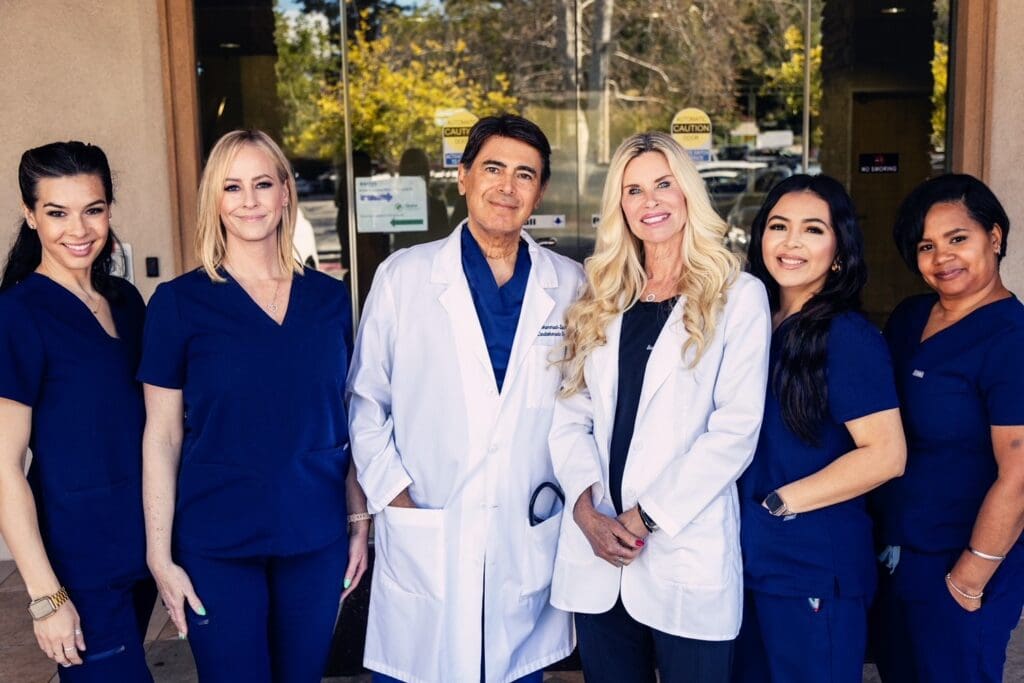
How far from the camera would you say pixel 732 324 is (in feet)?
7.45

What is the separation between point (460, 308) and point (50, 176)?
3.28 ft

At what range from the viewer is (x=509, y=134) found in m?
2.55

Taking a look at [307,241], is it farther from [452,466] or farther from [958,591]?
[958,591]

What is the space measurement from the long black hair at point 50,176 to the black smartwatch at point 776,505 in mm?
1633

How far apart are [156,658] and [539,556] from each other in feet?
6.22

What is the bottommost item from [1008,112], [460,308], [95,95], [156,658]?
[156,658]

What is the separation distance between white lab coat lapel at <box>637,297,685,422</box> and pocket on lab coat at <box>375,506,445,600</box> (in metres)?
0.58

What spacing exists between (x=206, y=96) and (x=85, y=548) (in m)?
3.61

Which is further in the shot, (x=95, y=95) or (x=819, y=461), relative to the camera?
(x=95, y=95)

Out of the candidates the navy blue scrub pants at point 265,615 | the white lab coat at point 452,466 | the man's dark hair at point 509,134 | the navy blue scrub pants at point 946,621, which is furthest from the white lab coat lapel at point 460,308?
the navy blue scrub pants at point 946,621

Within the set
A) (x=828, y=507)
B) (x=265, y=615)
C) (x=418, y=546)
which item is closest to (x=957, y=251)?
(x=828, y=507)

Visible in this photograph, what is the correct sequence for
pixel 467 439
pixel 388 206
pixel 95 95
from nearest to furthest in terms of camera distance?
pixel 467 439 → pixel 95 95 → pixel 388 206

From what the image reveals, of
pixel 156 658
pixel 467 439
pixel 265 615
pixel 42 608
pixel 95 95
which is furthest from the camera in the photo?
pixel 95 95

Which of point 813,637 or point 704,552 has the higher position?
point 704,552
